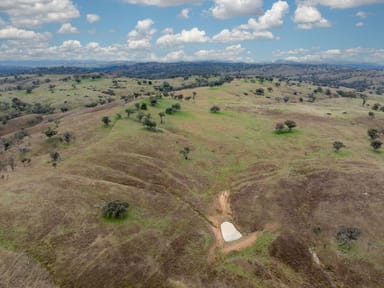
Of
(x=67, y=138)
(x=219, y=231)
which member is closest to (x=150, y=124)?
(x=67, y=138)

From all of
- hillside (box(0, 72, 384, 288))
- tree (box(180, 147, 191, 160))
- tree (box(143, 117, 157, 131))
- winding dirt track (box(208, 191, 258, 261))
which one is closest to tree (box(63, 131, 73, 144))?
hillside (box(0, 72, 384, 288))

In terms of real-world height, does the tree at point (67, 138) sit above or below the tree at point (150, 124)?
below

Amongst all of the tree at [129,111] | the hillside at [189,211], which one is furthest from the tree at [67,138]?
the tree at [129,111]

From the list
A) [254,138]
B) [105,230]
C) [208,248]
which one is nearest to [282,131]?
[254,138]

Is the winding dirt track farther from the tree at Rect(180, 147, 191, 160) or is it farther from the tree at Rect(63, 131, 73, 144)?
the tree at Rect(63, 131, 73, 144)

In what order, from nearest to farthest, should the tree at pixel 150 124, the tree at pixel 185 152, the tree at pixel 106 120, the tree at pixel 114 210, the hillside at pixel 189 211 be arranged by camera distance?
the hillside at pixel 189 211, the tree at pixel 114 210, the tree at pixel 185 152, the tree at pixel 150 124, the tree at pixel 106 120

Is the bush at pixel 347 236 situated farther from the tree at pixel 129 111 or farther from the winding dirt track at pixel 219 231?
the tree at pixel 129 111

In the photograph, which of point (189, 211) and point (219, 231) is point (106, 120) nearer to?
point (189, 211)

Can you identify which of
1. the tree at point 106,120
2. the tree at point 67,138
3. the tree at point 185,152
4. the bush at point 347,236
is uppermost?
the tree at point 106,120
